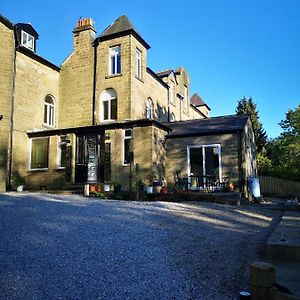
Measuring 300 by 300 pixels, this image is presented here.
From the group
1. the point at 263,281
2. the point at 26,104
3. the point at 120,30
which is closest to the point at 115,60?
the point at 120,30

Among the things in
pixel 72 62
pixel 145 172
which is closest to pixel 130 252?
pixel 145 172

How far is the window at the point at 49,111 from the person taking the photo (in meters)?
22.5

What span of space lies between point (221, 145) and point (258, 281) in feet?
51.5

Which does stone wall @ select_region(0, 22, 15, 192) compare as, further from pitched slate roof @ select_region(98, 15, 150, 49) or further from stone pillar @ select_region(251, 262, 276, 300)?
stone pillar @ select_region(251, 262, 276, 300)

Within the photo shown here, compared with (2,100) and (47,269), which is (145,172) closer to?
(2,100)

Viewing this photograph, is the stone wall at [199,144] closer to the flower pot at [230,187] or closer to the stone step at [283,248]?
the flower pot at [230,187]

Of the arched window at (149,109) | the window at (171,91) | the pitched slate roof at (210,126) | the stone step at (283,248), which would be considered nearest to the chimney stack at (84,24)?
the arched window at (149,109)

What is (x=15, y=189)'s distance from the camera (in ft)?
62.0

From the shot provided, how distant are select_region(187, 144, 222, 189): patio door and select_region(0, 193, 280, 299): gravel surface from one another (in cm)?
951

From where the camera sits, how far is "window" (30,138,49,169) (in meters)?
20.1

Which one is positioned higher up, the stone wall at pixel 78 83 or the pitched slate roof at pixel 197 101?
the pitched slate roof at pixel 197 101

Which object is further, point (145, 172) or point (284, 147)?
point (284, 147)

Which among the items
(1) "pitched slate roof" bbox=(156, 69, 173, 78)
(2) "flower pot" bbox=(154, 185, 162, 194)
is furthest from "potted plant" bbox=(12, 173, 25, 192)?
(1) "pitched slate roof" bbox=(156, 69, 173, 78)

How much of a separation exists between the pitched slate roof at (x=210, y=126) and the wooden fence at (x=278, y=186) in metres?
7.71
